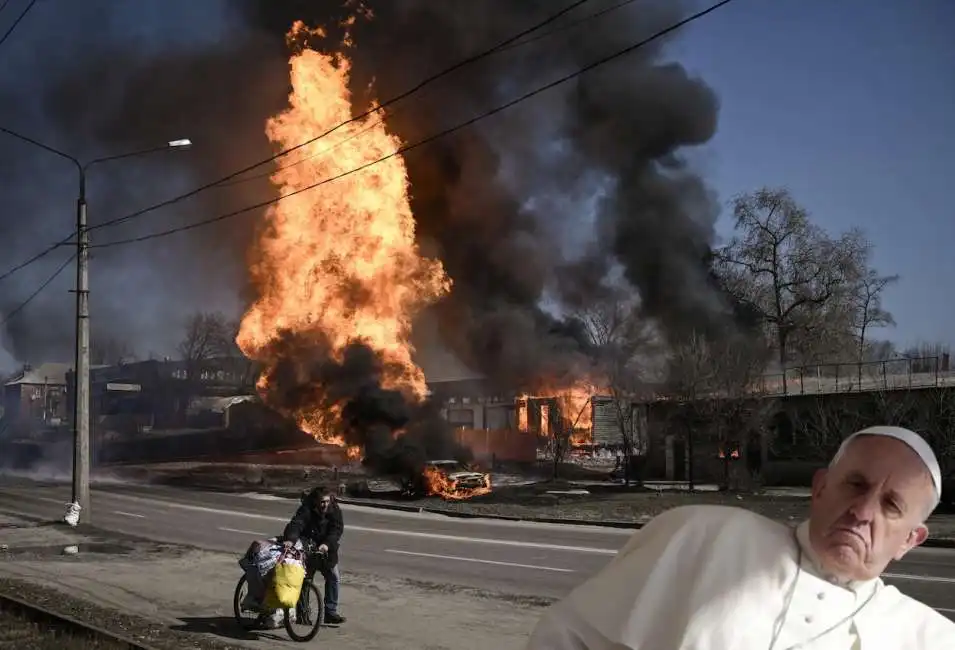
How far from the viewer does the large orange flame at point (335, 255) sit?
116 ft

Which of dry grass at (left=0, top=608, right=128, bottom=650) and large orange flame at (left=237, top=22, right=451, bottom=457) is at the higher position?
large orange flame at (left=237, top=22, right=451, bottom=457)

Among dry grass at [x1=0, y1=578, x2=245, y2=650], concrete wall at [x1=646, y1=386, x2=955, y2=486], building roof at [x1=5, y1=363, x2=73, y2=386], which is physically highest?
building roof at [x1=5, y1=363, x2=73, y2=386]

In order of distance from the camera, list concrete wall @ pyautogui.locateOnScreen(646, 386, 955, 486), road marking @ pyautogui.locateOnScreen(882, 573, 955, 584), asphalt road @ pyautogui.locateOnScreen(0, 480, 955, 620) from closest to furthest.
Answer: road marking @ pyautogui.locateOnScreen(882, 573, 955, 584) < asphalt road @ pyautogui.locateOnScreen(0, 480, 955, 620) < concrete wall @ pyautogui.locateOnScreen(646, 386, 955, 486)

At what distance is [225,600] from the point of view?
12672 mm

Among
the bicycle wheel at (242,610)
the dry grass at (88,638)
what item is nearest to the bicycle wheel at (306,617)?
the bicycle wheel at (242,610)

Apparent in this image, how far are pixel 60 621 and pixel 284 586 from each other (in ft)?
8.36

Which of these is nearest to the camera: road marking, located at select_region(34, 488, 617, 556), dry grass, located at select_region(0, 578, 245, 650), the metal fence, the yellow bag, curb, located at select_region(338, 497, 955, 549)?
dry grass, located at select_region(0, 578, 245, 650)

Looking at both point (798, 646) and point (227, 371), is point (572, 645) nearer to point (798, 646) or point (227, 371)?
point (798, 646)

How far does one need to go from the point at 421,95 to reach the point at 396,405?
14469 millimetres

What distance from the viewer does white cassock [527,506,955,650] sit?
6.25ft

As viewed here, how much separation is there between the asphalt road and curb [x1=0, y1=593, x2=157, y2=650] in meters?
5.46

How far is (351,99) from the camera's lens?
121 feet

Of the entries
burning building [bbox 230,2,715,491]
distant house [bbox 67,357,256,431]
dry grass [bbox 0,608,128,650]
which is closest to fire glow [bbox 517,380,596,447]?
burning building [bbox 230,2,715,491]

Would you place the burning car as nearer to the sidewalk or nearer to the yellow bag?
the sidewalk
